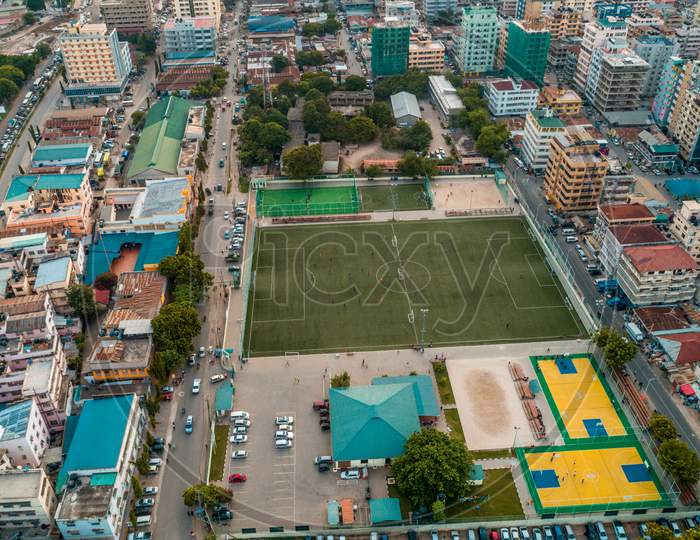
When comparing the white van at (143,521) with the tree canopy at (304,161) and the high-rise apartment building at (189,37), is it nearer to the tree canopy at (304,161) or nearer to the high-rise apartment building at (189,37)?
the tree canopy at (304,161)

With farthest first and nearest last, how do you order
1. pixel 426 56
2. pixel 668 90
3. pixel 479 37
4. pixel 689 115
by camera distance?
pixel 426 56 < pixel 479 37 < pixel 668 90 < pixel 689 115

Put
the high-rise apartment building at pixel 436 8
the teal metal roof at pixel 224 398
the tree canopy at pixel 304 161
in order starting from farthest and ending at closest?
the high-rise apartment building at pixel 436 8 < the tree canopy at pixel 304 161 < the teal metal roof at pixel 224 398

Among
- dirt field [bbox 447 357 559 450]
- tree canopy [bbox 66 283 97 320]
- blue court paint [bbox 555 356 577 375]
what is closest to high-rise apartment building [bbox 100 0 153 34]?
tree canopy [bbox 66 283 97 320]

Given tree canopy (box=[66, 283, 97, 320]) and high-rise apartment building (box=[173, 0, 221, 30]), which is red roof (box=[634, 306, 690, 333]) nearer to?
tree canopy (box=[66, 283, 97, 320])

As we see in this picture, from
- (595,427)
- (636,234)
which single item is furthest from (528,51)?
(595,427)

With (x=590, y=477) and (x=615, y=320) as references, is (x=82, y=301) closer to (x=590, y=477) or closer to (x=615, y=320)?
(x=590, y=477)

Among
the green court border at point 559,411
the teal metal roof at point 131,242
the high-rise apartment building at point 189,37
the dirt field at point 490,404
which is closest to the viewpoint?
the green court border at point 559,411

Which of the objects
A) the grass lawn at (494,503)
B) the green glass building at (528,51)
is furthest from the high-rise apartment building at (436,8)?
the grass lawn at (494,503)
